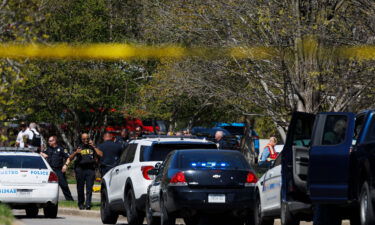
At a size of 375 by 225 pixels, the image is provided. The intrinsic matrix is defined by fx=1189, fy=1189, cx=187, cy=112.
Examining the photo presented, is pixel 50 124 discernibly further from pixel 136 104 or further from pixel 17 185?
pixel 17 185

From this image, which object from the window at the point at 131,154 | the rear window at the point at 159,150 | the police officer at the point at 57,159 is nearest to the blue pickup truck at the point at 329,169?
the rear window at the point at 159,150

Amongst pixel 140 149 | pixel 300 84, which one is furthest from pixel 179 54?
pixel 140 149

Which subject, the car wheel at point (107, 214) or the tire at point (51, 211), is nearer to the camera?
the car wheel at point (107, 214)

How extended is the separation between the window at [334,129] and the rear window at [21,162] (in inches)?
411

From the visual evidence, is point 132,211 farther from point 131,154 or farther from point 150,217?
point 131,154

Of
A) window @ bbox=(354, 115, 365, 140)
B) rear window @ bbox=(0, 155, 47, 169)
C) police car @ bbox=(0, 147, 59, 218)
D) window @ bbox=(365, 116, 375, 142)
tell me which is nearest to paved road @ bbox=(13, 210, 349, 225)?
police car @ bbox=(0, 147, 59, 218)

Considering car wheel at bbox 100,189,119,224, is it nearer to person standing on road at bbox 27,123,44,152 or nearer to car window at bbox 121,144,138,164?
car window at bbox 121,144,138,164

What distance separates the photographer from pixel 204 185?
19.8 m

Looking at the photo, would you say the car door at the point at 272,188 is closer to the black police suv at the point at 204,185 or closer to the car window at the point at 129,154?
the black police suv at the point at 204,185

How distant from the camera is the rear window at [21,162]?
82.3ft

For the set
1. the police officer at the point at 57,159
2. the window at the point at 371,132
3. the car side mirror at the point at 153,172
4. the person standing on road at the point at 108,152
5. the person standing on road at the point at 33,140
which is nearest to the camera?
the window at the point at 371,132

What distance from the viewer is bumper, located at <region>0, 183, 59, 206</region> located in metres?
24.6

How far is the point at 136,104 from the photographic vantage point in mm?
46344

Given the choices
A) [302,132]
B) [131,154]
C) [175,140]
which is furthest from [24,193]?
[302,132]
